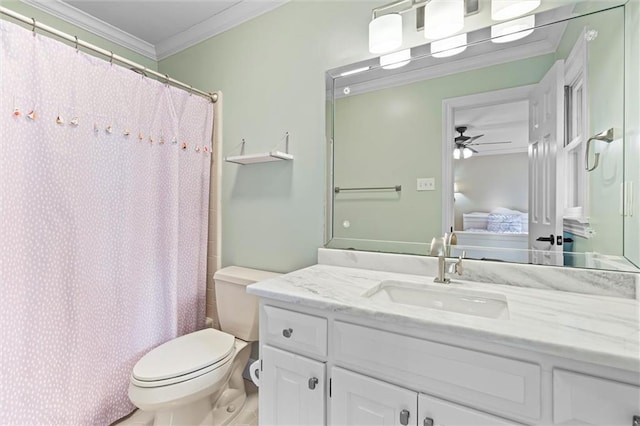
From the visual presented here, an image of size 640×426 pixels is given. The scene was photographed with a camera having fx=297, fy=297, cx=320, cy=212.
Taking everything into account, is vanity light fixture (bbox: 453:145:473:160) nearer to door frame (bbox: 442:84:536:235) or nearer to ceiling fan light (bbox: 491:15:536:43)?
door frame (bbox: 442:84:536:235)

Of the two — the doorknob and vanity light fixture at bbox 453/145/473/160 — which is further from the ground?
vanity light fixture at bbox 453/145/473/160

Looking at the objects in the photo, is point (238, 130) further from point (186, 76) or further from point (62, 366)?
point (62, 366)

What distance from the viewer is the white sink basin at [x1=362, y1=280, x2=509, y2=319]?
1.07 metres

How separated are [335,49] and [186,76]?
1.32 meters

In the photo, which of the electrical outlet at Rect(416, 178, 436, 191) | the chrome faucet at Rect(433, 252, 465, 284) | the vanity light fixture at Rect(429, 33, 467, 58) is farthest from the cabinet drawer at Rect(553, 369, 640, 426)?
the vanity light fixture at Rect(429, 33, 467, 58)

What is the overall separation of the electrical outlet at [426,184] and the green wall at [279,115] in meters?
0.51

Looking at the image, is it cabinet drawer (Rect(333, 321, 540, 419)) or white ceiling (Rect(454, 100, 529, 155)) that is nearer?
cabinet drawer (Rect(333, 321, 540, 419))

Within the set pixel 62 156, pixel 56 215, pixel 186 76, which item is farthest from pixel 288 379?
pixel 186 76

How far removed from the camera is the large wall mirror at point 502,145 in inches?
41.5

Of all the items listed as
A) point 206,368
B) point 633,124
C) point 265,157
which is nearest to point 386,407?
point 206,368

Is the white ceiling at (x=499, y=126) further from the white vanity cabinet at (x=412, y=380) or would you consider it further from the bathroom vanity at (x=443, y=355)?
the white vanity cabinet at (x=412, y=380)

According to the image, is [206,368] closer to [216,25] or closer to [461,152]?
[461,152]

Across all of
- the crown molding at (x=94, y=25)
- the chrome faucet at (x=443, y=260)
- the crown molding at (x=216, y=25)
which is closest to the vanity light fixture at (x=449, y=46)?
the chrome faucet at (x=443, y=260)

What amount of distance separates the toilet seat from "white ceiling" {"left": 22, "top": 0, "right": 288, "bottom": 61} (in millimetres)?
1970
